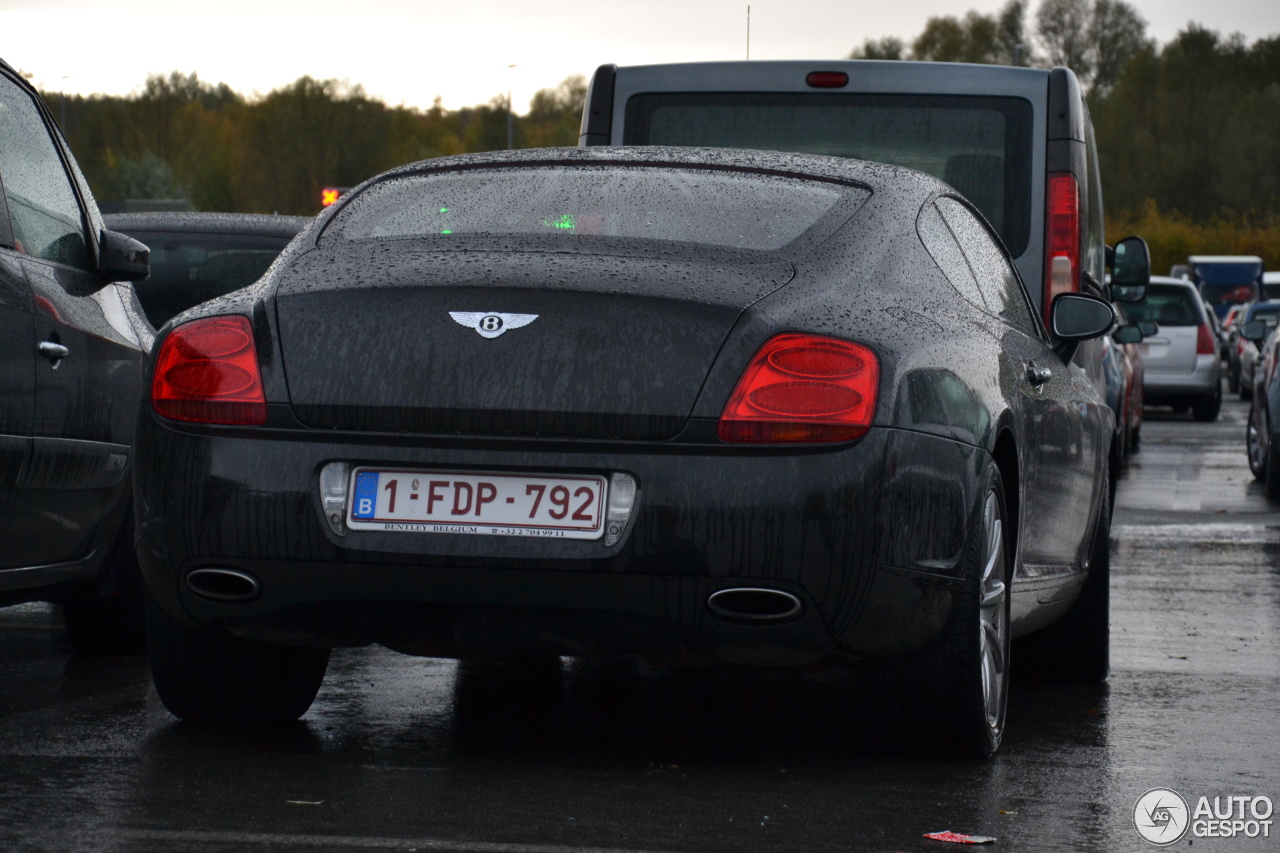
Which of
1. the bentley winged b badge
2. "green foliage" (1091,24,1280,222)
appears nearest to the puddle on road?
the bentley winged b badge

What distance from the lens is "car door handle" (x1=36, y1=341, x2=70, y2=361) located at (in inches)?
223

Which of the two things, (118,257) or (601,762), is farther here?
(118,257)

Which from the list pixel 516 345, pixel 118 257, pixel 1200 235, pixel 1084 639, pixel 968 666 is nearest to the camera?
pixel 516 345

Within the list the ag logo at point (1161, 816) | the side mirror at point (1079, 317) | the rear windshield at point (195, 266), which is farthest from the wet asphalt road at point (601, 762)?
the rear windshield at point (195, 266)

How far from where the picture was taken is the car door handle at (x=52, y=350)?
567 centimetres

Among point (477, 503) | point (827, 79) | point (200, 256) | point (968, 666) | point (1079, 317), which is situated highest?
point (827, 79)

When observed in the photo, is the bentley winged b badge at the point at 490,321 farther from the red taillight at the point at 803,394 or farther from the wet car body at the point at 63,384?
the wet car body at the point at 63,384

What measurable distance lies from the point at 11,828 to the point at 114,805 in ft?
0.91

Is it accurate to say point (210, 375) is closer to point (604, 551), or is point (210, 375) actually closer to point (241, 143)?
point (604, 551)

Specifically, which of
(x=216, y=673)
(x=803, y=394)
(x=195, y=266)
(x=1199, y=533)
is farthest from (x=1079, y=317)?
(x=1199, y=533)

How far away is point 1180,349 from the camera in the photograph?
25.0 m

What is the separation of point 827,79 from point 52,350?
4.82 meters

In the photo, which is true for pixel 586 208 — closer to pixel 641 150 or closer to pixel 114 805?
pixel 641 150

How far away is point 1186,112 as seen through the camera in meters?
88.7
